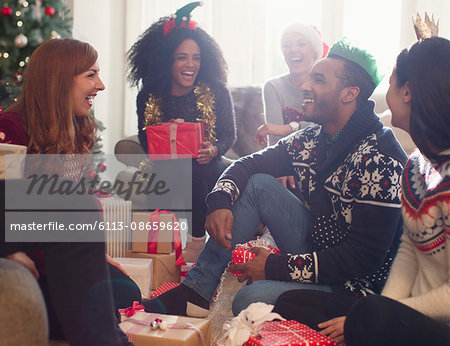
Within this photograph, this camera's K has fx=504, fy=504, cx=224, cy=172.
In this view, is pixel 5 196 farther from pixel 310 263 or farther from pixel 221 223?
pixel 310 263

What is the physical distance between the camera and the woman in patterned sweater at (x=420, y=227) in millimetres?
1101

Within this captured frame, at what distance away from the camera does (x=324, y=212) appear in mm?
1640

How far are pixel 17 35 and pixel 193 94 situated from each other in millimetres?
1177

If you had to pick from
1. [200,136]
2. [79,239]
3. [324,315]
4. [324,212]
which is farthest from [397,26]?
[79,239]

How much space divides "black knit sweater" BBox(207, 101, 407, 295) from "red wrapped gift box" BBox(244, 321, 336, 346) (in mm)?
205

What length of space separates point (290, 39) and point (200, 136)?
0.85 metres

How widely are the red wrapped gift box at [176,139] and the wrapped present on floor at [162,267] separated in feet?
1.91

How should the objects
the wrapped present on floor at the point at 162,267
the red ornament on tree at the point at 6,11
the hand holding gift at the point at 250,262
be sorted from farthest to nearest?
the red ornament on tree at the point at 6,11
the wrapped present on floor at the point at 162,267
the hand holding gift at the point at 250,262

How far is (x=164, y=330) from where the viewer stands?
4.77 feet

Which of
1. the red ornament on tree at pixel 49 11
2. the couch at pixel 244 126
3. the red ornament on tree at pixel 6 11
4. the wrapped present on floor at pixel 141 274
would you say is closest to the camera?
the wrapped present on floor at pixel 141 274

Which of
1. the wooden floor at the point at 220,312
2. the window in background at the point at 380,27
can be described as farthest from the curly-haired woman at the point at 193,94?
the window in background at the point at 380,27

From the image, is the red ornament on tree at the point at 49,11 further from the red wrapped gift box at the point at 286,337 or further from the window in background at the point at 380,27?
the red wrapped gift box at the point at 286,337

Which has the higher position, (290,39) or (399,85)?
(290,39)

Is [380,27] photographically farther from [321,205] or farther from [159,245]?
[321,205]
